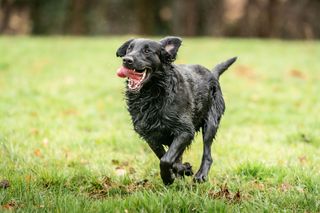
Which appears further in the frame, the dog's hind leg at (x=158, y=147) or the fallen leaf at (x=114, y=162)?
the fallen leaf at (x=114, y=162)

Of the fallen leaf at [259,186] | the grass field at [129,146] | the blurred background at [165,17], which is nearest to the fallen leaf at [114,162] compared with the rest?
the grass field at [129,146]

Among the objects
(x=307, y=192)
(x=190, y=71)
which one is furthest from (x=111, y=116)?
(x=307, y=192)

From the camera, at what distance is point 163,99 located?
15.3 feet

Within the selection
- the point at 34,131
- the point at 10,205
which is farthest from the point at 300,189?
the point at 34,131

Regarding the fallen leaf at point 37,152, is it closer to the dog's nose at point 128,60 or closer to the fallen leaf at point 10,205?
the fallen leaf at point 10,205

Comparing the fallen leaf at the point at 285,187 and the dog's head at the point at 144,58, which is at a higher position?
the dog's head at the point at 144,58

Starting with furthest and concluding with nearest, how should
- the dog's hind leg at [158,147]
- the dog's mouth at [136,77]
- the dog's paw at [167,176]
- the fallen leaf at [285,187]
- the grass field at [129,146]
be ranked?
the dog's hind leg at [158,147] < the fallen leaf at [285,187] < the dog's paw at [167,176] < the dog's mouth at [136,77] < the grass field at [129,146]

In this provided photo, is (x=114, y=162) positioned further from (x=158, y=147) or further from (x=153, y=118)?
(x=153, y=118)

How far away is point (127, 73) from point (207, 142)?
1.34m

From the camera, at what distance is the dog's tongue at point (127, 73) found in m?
4.28

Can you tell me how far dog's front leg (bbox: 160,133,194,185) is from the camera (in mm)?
4453

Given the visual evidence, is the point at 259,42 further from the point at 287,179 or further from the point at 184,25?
the point at 287,179

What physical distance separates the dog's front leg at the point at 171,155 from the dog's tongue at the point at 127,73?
0.68 meters

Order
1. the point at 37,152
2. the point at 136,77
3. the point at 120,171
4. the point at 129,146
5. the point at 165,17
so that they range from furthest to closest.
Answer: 1. the point at 165,17
2. the point at 129,146
3. the point at 37,152
4. the point at 120,171
5. the point at 136,77
